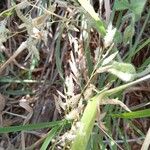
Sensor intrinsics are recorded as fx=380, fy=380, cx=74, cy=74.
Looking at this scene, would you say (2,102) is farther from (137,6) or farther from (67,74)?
(137,6)

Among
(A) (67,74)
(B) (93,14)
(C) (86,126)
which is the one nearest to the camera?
(C) (86,126)

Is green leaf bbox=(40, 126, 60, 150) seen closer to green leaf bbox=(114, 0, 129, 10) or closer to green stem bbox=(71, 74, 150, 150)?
green stem bbox=(71, 74, 150, 150)

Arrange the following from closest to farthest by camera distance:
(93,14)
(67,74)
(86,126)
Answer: (86,126) → (93,14) → (67,74)

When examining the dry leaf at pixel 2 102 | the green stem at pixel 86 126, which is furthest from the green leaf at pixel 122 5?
the dry leaf at pixel 2 102

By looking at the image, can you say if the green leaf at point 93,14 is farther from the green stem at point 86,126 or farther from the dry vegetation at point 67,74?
the green stem at point 86,126

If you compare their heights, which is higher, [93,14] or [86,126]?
[93,14]

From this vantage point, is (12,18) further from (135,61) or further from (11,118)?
(135,61)

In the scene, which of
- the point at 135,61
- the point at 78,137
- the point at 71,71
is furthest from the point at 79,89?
the point at 78,137

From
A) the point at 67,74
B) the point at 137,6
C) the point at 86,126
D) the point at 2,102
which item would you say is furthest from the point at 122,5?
the point at 2,102

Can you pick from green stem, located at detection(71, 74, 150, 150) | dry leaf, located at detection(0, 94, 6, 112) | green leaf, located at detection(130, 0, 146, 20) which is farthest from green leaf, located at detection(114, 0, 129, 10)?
dry leaf, located at detection(0, 94, 6, 112)

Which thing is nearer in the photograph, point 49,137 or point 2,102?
point 49,137
